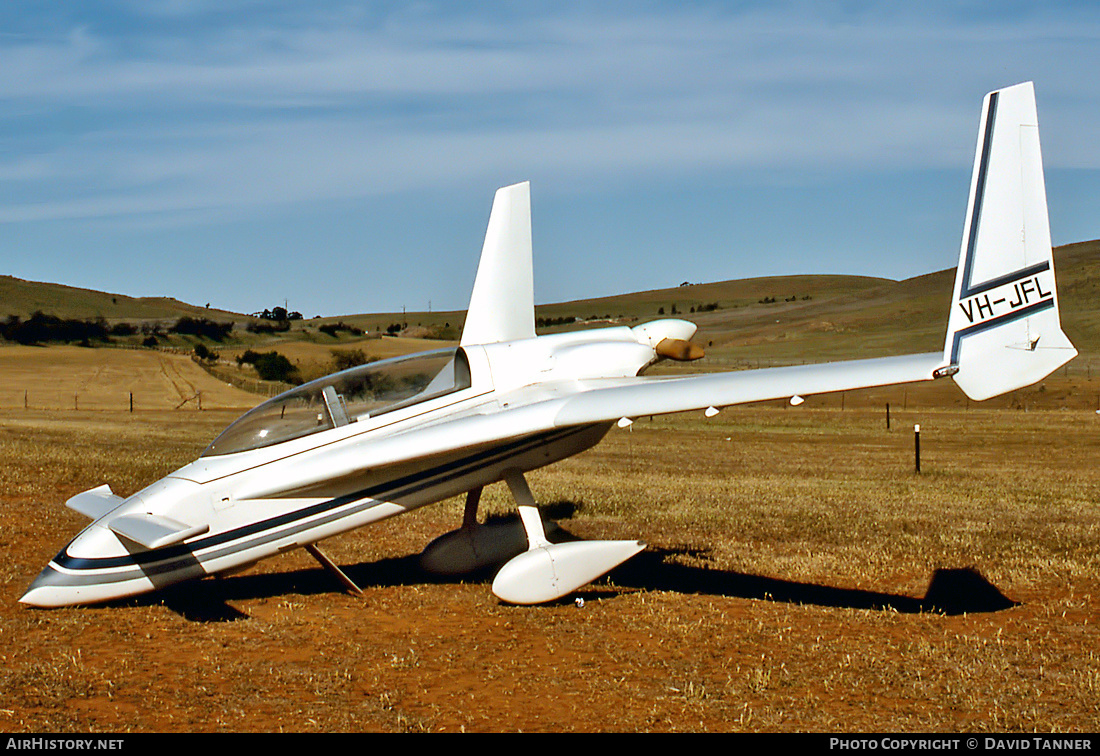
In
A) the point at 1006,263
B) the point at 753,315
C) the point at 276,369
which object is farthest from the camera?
the point at 753,315

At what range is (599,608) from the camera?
9836 millimetres

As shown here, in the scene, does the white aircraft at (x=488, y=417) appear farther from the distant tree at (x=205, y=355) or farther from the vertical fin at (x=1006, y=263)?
the distant tree at (x=205, y=355)

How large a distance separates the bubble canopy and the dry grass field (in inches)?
65.9

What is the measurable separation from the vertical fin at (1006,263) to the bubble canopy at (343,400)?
4.77 metres

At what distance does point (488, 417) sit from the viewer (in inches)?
364

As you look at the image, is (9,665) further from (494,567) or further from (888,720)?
(888,720)

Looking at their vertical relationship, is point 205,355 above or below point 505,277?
below

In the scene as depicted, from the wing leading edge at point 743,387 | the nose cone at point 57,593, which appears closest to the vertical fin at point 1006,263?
the wing leading edge at point 743,387

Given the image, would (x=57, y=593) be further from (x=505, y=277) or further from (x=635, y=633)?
(x=505, y=277)

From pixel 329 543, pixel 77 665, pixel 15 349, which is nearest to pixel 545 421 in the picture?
pixel 77 665

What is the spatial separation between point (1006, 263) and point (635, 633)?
4.51 metres

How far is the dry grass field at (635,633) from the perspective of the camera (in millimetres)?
6754

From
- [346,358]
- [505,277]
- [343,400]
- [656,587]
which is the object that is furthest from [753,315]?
[343,400]

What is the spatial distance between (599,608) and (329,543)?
461cm
